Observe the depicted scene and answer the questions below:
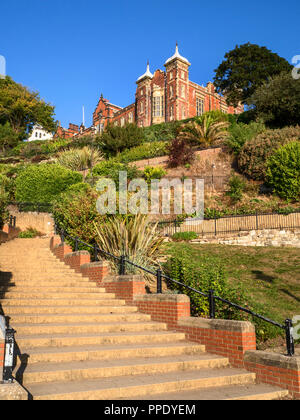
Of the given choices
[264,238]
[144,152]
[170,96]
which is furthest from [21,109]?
[264,238]

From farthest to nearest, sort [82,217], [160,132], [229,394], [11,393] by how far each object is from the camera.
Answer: [160,132] < [82,217] < [229,394] < [11,393]

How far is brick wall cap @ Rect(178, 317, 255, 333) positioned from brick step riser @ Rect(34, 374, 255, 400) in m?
0.73

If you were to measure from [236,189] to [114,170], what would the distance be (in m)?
9.62

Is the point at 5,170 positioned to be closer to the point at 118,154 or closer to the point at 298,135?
the point at 118,154

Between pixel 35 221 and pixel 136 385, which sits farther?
pixel 35 221

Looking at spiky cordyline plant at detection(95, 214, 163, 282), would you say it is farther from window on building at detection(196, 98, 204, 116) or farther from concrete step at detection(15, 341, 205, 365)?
window on building at detection(196, 98, 204, 116)

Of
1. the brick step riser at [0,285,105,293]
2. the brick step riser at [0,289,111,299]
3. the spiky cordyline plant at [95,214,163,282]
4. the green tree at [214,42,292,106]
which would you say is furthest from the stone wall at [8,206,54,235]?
the green tree at [214,42,292,106]

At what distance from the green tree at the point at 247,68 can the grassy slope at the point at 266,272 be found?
30.5 metres

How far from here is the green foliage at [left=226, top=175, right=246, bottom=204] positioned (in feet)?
76.5

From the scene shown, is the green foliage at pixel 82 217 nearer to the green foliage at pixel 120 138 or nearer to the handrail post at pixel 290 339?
the handrail post at pixel 290 339

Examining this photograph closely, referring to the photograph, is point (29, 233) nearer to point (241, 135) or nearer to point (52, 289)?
point (52, 289)

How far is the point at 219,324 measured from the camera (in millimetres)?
6363

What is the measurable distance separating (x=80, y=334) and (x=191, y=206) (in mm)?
17724

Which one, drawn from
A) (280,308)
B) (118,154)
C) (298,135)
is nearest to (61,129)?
(118,154)
